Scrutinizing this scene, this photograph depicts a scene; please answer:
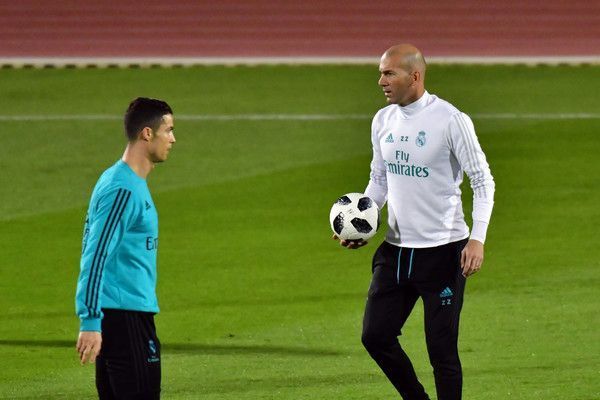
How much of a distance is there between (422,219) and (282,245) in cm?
586

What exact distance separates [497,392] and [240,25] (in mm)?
23114

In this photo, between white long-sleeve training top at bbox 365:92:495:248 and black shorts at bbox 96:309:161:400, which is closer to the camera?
black shorts at bbox 96:309:161:400

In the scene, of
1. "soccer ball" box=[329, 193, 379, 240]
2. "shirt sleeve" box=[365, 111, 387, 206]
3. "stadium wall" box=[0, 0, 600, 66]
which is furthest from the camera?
"stadium wall" box=[0, 0, 600, 66]

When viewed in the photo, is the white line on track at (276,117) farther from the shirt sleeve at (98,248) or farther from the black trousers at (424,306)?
the shirt sleeve at (98,248)

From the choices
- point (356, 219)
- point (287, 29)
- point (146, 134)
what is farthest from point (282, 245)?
point (287, 29)

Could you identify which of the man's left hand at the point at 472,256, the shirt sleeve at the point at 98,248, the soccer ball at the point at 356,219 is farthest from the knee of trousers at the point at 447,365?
the shirt sleeve at the point at 98,248

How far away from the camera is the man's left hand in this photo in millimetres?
7441

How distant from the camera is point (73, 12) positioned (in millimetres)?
32094

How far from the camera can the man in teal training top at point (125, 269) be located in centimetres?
611

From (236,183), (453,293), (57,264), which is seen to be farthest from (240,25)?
(453,293)

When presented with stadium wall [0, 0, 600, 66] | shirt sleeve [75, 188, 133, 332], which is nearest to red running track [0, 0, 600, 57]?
stadium wall [0, 0, 600, 66]

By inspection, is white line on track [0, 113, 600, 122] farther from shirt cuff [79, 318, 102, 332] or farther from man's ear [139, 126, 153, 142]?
shirt cuff [79, 318, 102, 332]

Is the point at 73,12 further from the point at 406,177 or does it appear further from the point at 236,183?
the point at 406,177

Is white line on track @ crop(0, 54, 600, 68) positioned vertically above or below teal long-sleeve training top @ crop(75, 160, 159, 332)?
below
